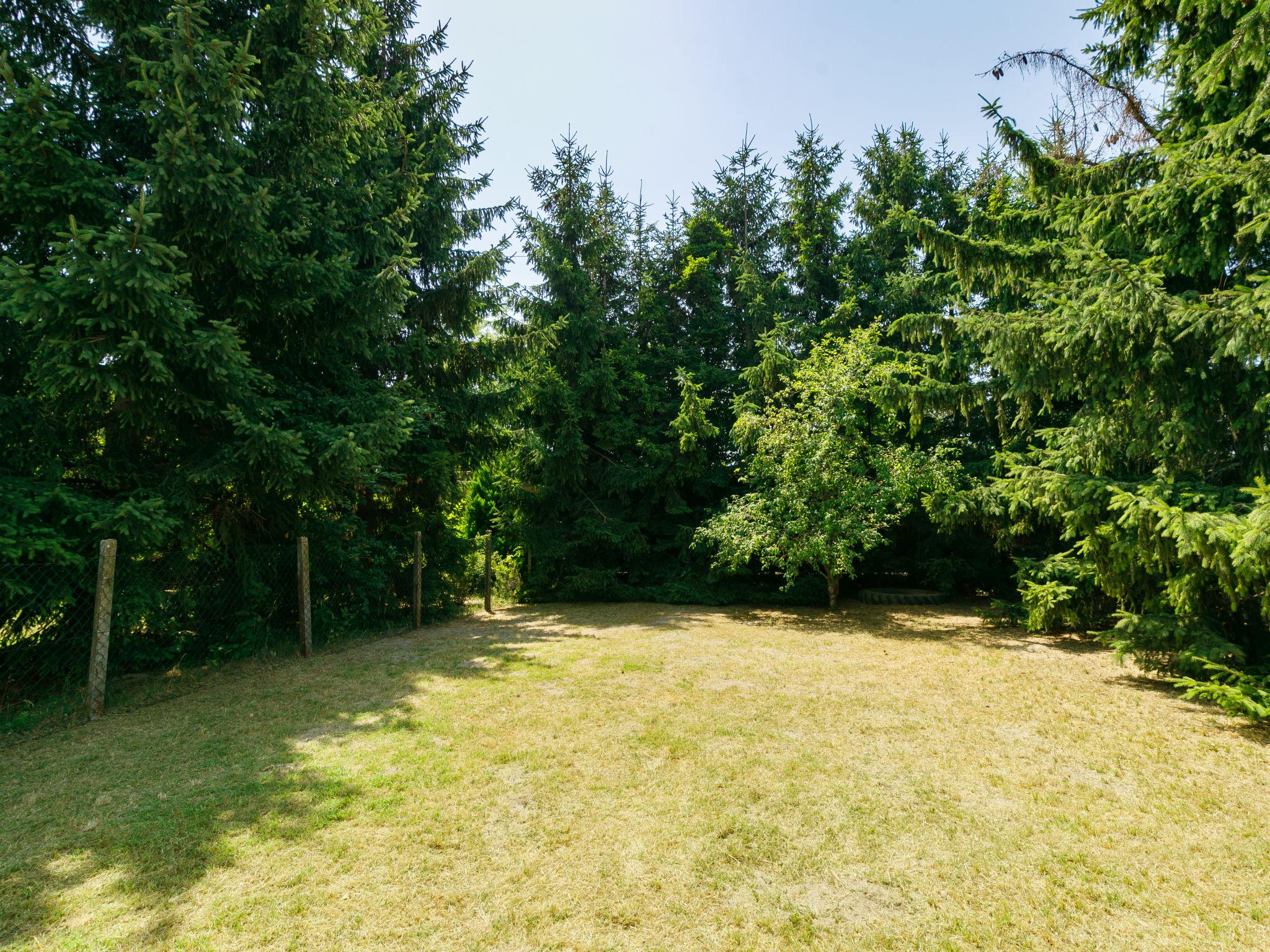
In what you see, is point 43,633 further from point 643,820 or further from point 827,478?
point 827,478

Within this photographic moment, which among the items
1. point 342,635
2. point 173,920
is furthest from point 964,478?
point 173,920

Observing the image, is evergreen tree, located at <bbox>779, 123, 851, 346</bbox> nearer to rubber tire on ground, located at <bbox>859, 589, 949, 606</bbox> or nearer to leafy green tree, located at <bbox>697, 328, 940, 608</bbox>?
leafy green tree, located at <bbox>697, 328, 940, 608</bbox>

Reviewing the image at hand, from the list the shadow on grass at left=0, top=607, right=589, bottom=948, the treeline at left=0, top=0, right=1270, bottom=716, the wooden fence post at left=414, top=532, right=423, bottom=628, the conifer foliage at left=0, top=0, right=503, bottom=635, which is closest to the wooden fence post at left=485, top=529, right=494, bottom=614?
the treeline at left=0, top=0, right=1270, bottom=716

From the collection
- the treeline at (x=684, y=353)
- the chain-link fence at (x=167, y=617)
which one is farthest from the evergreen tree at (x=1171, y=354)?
the chain-link fence at (x=167, y=617)

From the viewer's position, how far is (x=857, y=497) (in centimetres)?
1023

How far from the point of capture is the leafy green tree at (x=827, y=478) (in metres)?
10.1

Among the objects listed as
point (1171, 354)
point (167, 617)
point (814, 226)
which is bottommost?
point (167, 617)

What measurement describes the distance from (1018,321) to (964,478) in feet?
16.0

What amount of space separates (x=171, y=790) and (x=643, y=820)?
2.94 meters

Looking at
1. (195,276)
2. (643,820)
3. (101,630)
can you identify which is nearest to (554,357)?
(195,276)

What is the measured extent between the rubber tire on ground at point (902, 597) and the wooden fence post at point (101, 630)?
12.4 meters

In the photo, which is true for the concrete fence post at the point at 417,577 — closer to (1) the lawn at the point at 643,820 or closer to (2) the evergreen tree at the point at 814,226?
(1) the lawn at the point at 643,820

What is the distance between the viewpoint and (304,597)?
761 cm

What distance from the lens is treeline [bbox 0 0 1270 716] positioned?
204 inches
